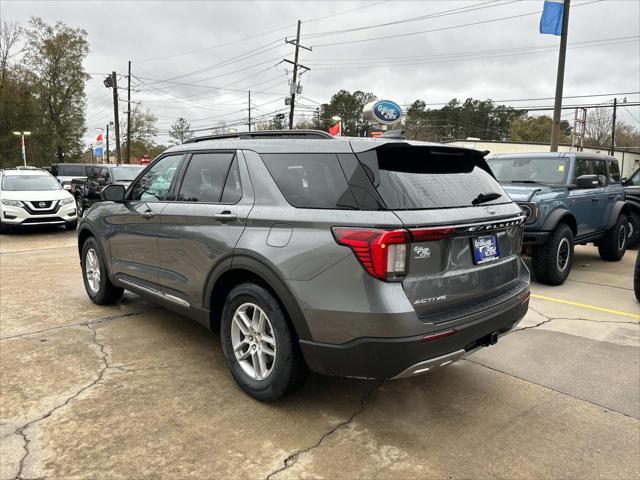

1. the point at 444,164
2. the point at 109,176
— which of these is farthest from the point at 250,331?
the point at 109,176

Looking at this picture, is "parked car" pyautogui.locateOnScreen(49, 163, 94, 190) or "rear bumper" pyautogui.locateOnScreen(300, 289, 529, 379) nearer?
"rear bumper" pyautogui.locateOnScreen(300, 289, 529, 379)

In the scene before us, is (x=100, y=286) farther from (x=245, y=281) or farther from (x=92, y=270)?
(x=245, y=281)

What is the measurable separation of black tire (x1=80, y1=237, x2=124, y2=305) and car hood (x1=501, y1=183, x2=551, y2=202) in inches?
207

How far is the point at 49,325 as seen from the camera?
15.4 feet

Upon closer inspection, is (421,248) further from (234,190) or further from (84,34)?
(84,34)

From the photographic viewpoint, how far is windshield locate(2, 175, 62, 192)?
11.8m

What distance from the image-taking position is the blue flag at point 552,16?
13781 millimetres

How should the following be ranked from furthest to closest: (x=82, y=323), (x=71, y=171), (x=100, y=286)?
(x=71, y=171)
(x=100, y=286)
(x=82, y=323)

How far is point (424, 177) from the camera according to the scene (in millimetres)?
2883

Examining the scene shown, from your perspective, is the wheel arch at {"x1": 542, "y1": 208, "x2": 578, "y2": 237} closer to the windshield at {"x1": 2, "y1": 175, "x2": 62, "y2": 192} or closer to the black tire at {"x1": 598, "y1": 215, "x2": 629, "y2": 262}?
the black tire at {"x1": 598, "y1": 215, "x2": 629, "y2": 262}

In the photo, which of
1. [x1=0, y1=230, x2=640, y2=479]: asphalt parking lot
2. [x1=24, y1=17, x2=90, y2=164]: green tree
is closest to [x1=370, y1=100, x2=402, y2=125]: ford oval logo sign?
[x1=0, y1=230, x2=640, y2=479]: asphalt parking lot

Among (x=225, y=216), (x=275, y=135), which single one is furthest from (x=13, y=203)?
(x=275, y=135)

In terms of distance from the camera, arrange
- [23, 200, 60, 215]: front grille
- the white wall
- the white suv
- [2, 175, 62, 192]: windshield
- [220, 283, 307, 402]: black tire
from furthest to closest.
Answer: the white wall
[2, 175, 62, 192]: windshield
[23, 200, 60, 215]: front grille
the white suv
[220, 283, 307, 402]: black tire

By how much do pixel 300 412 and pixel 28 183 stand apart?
38.8ft
